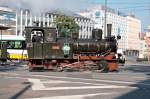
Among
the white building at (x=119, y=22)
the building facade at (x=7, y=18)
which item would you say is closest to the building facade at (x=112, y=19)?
the white building at (x=119, y=22)

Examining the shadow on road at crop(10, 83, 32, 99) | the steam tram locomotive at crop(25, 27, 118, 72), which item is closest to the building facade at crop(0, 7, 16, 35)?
the steam tram locomotive at crop(25, 27, 118, 72)

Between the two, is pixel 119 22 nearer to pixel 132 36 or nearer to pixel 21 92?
pixel 132 36

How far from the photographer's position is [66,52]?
2981 centimetres

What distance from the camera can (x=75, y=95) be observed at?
14898 millimetres

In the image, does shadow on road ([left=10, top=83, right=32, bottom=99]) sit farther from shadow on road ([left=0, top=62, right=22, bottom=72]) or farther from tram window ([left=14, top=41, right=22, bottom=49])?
tram window ([left=14, top=41, right=22, bottom=49])

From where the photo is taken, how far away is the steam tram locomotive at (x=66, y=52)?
29531 mm

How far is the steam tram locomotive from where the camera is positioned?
1163 inches

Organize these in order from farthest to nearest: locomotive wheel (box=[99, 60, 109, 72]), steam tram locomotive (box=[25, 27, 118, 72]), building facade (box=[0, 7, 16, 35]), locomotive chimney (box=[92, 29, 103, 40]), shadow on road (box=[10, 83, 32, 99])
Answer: building facade (box=[0, 7, 16, 35]), locomotive chimney (box=[92, 29, 103, 40]), steam tram locomotive (box=[25, 27, 118, 72]), locomotive wheel (box=[99, 60, 109, 72]), shadow on road (box=[10, 83, 32, 99])

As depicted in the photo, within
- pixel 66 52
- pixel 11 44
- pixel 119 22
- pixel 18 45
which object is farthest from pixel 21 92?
pixel 119 22

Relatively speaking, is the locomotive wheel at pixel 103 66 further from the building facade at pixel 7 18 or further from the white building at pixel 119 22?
the white building at pixel 119 22

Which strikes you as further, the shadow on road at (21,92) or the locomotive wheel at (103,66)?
the locomotive wheel at (103,66)

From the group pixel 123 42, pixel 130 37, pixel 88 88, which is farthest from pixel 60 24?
pixel 130 37

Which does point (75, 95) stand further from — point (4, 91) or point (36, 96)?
point (4, 91)

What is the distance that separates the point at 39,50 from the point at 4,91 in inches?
538
